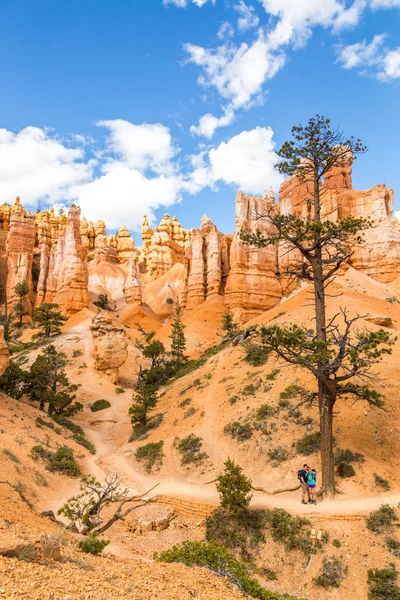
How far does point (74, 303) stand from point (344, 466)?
2058 inches

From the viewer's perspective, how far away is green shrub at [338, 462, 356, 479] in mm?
17047

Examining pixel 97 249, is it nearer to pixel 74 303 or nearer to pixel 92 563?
pixel 74 303

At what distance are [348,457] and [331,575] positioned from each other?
6.23m

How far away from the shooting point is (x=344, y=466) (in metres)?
17.5

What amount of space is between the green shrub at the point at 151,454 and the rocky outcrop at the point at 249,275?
32.4 metres

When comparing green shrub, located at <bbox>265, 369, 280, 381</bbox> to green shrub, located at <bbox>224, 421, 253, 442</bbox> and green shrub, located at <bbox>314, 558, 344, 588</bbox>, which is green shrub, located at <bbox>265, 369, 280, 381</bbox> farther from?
green shrub, located at <bbox>314, 558, 344, 588</bbox>

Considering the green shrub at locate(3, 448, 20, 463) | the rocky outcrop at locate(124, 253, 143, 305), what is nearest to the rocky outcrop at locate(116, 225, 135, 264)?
the rocky outcrop at locate(124, 253, 143, 305)

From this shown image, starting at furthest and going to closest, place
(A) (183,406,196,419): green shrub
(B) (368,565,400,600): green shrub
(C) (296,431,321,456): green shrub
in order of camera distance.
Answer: (A) (183,406,196,419): green shrub, (C) (296,431,321,456): green shrub, (B) (368,565,400,600): green shrub

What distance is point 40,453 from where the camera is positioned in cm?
2128

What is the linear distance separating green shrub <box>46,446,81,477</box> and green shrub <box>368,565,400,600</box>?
15.3 meters

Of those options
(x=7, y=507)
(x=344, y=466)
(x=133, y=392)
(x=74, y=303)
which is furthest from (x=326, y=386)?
(x=74, y=303)

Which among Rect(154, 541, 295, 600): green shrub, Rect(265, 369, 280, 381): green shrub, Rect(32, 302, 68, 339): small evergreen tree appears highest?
Rect(32, 302, 68, 339): small evergreen tree

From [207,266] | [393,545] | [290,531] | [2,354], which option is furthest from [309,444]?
[207,266]

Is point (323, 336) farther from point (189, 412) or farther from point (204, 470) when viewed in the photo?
point (189, 412)
